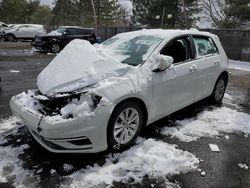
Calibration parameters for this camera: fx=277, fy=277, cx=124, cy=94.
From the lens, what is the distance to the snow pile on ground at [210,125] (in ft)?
14.2

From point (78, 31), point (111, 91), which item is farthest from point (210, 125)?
point (78, 31)

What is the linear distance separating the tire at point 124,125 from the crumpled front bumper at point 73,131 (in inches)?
5.0

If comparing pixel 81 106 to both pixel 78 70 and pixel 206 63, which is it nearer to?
pixel 78 70

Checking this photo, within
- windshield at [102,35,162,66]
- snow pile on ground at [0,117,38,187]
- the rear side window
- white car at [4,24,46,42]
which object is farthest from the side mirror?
white car at [4,24,46,42]

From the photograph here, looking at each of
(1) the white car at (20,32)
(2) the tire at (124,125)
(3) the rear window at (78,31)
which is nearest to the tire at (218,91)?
(2) the tire at (124,125)

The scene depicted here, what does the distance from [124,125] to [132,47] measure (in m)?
1.41

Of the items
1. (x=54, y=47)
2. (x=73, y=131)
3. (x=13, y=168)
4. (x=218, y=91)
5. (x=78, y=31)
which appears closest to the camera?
(x=73, y=131)

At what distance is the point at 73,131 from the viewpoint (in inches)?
121

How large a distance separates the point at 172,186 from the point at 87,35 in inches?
628

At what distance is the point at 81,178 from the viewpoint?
3.04 m

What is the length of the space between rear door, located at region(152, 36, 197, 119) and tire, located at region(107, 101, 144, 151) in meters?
0.38

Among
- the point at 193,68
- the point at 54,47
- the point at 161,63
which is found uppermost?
the point at 161,63

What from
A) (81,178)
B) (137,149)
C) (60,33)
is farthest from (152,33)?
(60,33)

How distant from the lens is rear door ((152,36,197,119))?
4.00 metres
